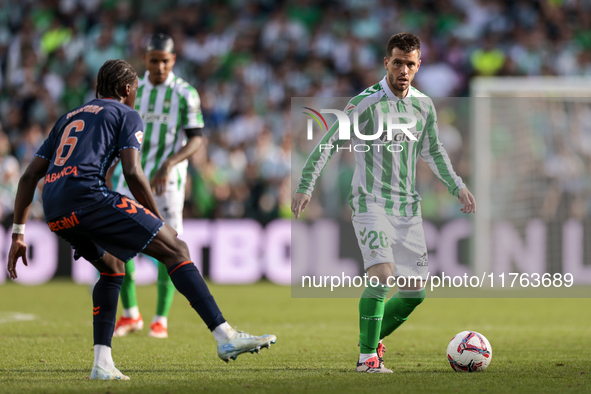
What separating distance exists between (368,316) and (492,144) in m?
8.12

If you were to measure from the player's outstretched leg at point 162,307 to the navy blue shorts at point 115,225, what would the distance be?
248cm

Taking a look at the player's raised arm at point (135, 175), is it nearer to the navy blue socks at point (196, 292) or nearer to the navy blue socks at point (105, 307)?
the navy blue socks at point (196, 292)

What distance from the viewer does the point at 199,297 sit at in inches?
172

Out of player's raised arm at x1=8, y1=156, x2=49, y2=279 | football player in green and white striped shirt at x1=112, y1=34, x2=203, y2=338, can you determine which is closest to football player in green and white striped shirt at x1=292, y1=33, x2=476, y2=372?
player's raised arm at x1=8, y1=156, x2=49, y2=279

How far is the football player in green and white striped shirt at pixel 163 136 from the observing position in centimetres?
694

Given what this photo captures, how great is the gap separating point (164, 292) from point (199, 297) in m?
2.70

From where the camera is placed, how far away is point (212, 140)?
14773mm

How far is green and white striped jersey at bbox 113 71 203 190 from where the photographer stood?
7.02 m

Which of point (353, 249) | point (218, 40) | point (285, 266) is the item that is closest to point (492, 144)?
point (353, 249)

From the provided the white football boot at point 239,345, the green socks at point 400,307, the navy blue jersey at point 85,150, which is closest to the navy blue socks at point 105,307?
the navy blue jersey at point 85,150

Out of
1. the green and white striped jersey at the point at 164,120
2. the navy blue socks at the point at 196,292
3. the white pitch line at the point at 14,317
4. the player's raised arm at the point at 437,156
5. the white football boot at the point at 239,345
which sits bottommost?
the white pitch line at the point at 14,317

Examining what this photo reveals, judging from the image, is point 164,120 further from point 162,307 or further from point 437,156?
point 437,156

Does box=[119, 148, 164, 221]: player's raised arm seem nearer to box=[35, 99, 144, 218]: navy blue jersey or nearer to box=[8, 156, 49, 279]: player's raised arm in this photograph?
box=[35, 99, 144, 218]: navy blue jersey

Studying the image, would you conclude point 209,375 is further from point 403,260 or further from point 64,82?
point 64,82
